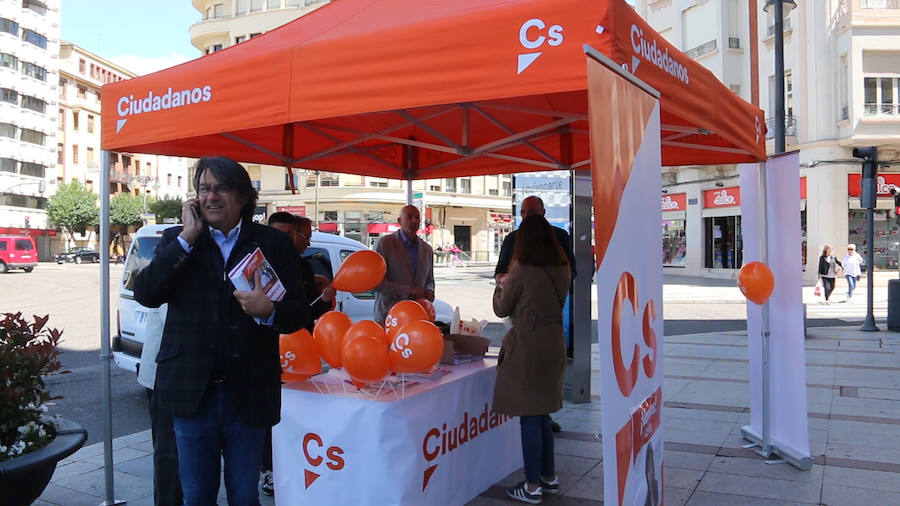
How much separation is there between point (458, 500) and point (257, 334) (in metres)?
1.99

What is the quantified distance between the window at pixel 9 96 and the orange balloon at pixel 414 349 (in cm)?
6369

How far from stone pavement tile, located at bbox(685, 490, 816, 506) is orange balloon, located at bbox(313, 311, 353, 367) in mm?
2404

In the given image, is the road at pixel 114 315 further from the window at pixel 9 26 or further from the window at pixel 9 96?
the window at pixel 9 26

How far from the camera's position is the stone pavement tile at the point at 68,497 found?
4.25 m

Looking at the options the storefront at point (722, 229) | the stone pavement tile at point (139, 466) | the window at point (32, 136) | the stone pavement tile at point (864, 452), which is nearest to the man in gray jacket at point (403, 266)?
the stone pavement tile at point (139, 466)

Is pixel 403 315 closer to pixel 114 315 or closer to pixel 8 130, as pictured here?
pixel 114 315

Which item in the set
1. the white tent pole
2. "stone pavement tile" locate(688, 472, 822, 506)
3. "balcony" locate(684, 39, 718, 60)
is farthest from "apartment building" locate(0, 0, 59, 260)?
"stone pavement tile" locate(688, 472, 822, 506)

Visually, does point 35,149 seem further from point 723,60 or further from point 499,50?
point 499,50

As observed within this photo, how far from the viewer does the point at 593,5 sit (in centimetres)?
282

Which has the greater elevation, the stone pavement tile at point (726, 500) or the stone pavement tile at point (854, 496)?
the stone pavement tile at point (854, 496)

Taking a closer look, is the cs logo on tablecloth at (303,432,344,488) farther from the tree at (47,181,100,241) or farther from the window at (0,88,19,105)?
the window at (0,88,19,105)

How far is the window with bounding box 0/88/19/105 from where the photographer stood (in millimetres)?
54031

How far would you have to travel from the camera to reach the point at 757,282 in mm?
4645

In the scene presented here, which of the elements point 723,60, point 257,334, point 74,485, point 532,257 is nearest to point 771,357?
point 532,257
